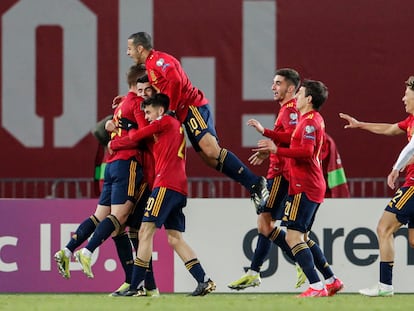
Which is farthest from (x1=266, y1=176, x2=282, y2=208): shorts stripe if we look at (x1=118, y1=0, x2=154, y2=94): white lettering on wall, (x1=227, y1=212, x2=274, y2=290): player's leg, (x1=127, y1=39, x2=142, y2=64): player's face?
(x1=118, y1=0, x2=154, y2=94): white lettering on wall

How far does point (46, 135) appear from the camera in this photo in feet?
60.8

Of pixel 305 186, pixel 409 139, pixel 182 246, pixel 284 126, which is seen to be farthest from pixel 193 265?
pixel 409 139

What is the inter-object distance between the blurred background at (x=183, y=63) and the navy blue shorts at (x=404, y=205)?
5687 mm

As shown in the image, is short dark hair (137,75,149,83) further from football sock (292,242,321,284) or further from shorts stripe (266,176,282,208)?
football sock (292,242,321,284)

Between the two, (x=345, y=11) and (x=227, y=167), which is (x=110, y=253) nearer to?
(x=227, y=167)

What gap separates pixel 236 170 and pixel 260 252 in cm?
98

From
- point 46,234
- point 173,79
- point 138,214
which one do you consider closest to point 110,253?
point 46,234

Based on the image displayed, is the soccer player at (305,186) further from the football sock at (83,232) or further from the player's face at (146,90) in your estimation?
the football sock at (83,232)

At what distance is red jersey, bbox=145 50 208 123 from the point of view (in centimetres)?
1266

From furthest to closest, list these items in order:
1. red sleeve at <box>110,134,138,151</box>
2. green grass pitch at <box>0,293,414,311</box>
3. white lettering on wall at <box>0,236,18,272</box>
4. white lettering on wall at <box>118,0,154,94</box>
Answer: white lettering on wall at <box>118,0,154,94</box> → white lettering on wall at <box>0,236,18,272</box> → red sleeve at <box>110,134,138,151</box> → green grass pitch at <box>0,293,414,311</box>

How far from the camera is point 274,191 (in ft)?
43.7

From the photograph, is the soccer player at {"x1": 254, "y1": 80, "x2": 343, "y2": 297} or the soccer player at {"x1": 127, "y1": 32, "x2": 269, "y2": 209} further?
the soccer player at {"x1": 127, "y1": 32, "x2": 269, "y2": 209}

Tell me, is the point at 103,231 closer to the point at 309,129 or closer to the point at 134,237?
the point at 134,237

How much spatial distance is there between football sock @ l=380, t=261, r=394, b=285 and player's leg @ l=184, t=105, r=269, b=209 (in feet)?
3.77
